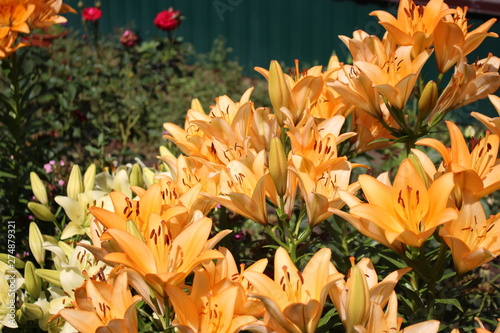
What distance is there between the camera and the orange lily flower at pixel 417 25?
1297mm

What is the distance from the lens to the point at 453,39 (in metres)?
1.31

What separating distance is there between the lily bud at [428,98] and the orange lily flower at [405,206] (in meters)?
0.30

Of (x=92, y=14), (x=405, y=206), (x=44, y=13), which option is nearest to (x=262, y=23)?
(x=92, y=14)

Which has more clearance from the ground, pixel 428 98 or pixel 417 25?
pixel 417 25

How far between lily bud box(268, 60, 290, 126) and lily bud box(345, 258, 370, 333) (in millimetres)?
533

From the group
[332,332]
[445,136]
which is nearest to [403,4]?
[332,332]

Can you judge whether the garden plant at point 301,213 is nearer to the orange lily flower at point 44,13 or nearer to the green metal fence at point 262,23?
the orange lily flower at point 44,13

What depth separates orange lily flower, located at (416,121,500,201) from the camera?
3.34 ft

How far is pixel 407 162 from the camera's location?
1.02m

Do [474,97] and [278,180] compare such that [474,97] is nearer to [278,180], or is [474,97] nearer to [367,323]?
[278,180]

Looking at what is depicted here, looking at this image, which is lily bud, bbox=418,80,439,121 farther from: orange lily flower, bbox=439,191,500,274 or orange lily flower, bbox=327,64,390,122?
orange lily flower, bbox=439,191,500,274

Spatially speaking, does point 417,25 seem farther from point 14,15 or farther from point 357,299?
point 14,15

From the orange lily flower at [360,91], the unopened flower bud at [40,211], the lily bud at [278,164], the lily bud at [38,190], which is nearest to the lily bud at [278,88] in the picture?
the orange lily flower at [360,91]

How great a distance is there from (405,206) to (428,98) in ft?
1.17
